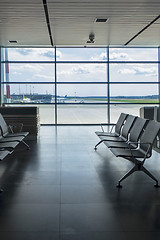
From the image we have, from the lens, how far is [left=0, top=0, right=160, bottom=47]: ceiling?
579cm

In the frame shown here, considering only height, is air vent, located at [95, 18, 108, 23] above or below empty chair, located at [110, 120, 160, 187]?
above

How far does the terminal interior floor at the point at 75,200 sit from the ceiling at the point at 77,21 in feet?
10.1

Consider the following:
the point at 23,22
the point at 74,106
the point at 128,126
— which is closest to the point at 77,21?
the point at 23,22

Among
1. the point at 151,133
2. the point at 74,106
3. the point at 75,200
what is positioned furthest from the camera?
the point at 74,106

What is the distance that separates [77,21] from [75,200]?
17.2 ft

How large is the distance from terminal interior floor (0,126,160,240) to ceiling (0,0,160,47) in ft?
10.1

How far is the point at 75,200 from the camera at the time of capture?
119 inches

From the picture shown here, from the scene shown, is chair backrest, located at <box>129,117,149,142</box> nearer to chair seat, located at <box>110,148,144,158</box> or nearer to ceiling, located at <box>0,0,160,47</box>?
chair seat, located at <box>110,148,144,158</box>

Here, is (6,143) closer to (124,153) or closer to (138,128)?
(124,153)

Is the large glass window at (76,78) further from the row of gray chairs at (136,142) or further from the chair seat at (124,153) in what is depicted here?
the chair seat at (124,153)

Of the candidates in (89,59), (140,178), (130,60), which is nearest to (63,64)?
(89,59)

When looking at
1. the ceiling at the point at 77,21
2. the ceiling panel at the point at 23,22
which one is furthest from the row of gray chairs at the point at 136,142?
the ceiling panel at the point at 23,22

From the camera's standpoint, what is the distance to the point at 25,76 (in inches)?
433

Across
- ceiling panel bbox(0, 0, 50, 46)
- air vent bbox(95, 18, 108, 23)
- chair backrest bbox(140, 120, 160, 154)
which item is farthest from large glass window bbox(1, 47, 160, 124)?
chair backrest bbox(140, 120, 160, 154)
